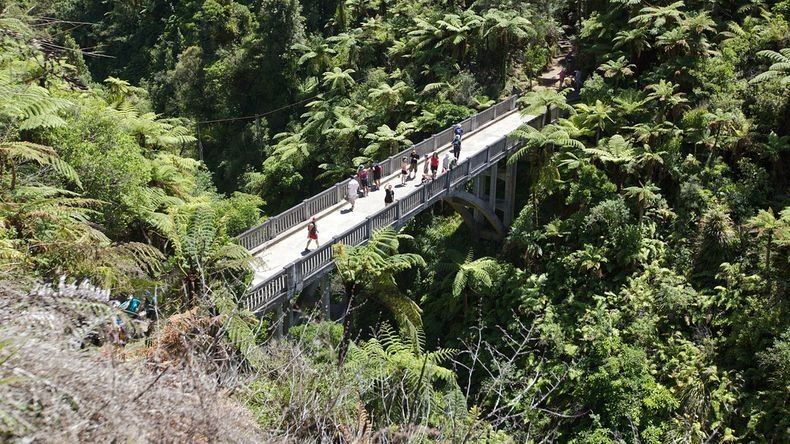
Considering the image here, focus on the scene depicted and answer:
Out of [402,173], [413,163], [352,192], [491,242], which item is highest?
[352,192]

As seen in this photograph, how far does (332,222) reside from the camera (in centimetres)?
1753

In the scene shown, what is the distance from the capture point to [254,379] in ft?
26.0

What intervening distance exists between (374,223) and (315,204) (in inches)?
80.7

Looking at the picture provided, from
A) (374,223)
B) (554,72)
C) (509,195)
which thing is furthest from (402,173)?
(554,72)

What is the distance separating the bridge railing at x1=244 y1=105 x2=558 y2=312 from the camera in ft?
44.7

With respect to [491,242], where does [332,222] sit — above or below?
above

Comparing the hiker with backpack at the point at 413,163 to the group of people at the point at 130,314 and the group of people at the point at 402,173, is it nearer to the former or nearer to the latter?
the group of people at the point at 402,173

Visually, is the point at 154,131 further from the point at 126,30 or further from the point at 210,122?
the point at 126,30

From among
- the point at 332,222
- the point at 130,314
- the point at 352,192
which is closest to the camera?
the point at 130,314

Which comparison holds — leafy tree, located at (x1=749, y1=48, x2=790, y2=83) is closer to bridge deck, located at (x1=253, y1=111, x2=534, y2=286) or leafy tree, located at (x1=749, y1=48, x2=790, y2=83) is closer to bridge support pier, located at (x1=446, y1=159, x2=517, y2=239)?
bridge support pier, located at (x1=446, y1=159, x2=517, y2=239)

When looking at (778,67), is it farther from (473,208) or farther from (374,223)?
(374,223)

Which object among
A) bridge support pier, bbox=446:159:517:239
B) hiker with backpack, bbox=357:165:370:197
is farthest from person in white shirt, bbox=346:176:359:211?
bridge support pier, bbox=446:159:517:239

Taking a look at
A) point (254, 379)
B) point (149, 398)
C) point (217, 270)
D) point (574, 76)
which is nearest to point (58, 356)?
point (149, 398)

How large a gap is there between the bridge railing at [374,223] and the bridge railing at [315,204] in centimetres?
162
